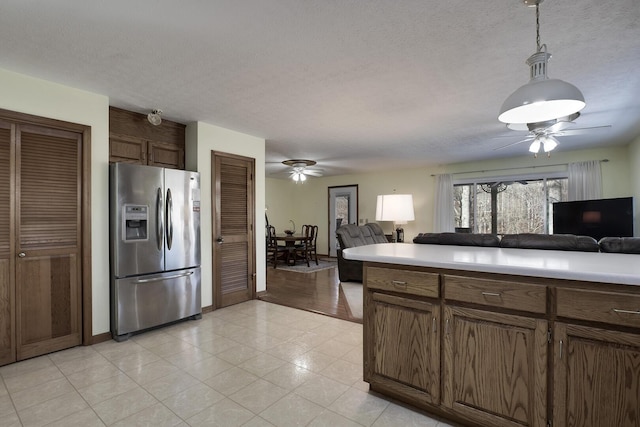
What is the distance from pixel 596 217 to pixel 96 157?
254 inches

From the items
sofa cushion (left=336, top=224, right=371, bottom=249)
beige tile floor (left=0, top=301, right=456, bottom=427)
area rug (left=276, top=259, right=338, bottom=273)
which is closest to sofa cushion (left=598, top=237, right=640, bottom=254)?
beige tile floor (left=0, top=301, right=456, bottom=427)

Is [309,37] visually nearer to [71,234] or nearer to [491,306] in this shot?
[491,306]

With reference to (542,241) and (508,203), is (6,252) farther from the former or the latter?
(508,203)

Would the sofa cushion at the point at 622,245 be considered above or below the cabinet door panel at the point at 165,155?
below

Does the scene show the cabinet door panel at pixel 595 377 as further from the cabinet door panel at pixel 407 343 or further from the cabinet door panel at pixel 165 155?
the cabinet door panel at pixel 165 155

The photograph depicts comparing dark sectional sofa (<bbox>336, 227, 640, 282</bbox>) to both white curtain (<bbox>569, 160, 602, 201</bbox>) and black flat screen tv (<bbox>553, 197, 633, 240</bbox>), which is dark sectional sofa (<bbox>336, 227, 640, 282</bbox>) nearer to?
black flat screen tv (<bbox>553, 197, 633, 240</bbox>)

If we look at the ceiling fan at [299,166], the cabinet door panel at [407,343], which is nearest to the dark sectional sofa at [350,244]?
the ceiling fan at [299,166]

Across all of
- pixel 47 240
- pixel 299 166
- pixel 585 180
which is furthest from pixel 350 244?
pixel 585 180

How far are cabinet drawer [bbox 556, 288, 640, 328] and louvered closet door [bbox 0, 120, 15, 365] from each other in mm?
3684

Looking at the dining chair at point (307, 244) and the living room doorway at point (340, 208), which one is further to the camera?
the living room doorway at point (340, 208)

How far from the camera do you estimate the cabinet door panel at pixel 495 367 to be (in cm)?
144

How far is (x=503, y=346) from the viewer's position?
1.52 metres

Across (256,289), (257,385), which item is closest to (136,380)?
(257,385)

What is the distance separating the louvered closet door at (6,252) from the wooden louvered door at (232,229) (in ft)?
5.90
